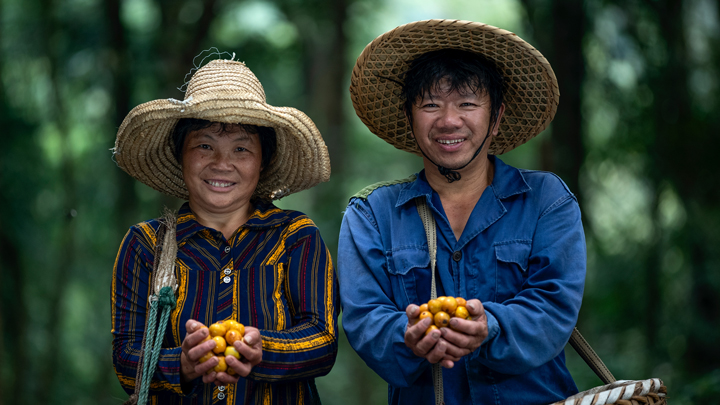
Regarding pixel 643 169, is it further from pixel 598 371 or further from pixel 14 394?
pixel 14 394

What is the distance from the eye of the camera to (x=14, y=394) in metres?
6.46

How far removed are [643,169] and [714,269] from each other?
3.20 feet

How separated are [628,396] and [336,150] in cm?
563

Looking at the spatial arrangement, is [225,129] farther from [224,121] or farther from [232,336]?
[232,336]

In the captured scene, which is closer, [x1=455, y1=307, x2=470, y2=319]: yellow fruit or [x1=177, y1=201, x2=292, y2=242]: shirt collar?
[x1=455, y1=307, x2=470, y2=319]: yellow fruit

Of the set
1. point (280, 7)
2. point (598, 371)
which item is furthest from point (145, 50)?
point (598, 371)

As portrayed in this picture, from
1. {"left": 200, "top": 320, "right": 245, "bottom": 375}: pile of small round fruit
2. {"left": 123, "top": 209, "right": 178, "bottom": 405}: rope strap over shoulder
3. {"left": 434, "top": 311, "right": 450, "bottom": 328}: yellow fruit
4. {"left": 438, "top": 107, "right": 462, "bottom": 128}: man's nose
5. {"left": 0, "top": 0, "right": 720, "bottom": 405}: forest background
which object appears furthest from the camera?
{"left": 0, "top": 0, "right": 720, "bottom": 405}: forest background

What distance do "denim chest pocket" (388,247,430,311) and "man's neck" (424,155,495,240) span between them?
218 mm

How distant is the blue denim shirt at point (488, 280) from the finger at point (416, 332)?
0.27 feet

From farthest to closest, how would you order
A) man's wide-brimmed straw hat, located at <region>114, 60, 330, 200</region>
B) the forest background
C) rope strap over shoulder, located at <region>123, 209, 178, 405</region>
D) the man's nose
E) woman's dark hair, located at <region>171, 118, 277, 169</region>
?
the forest background, woman's dark hair, located at <region>171, 118, 277, 169</region>, man's wide-brimmed straw hat, located at <region>114, 60, 330, 200</region>, the man's nose, rope strap over shoulder, located at <region>123, 209, 178, 405</region>

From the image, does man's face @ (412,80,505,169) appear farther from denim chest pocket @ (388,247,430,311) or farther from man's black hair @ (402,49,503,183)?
denim chest pocket @ (388,247,430,311)

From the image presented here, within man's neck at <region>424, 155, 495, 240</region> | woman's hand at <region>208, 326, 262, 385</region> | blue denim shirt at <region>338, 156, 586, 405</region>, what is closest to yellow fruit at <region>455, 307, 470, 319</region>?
blue denim shirt at <region>338, 156, 586, 405</region>

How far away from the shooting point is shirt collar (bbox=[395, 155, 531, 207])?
2301 millimetres

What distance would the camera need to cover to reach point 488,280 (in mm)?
2178
